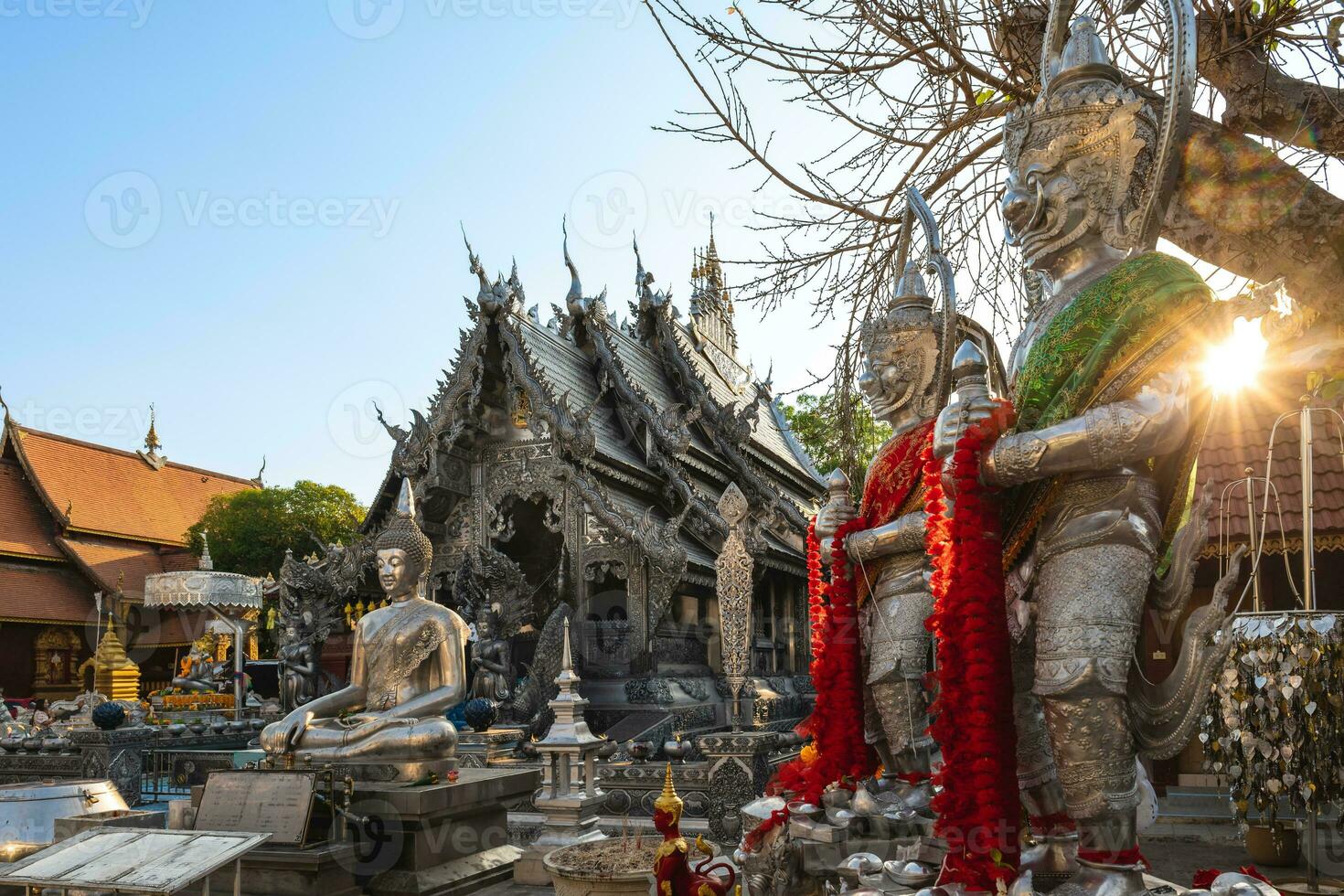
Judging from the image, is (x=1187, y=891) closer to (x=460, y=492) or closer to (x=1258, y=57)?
(x=1258, y=57)

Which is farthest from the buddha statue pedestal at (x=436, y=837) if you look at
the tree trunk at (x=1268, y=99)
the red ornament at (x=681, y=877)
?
the tree trunk at (x=1268, y=99)

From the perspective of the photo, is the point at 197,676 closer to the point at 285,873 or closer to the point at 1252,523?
the point at 285,873

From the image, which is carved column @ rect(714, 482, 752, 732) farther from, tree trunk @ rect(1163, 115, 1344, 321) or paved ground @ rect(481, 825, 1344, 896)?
tree trunk @ rect(1163, 115, 1344, 321)

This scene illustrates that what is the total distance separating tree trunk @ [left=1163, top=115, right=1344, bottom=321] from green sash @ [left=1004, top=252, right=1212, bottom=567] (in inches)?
54.2

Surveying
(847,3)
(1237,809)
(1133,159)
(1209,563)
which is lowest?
(1237,809)

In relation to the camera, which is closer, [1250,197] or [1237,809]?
[1250,197]

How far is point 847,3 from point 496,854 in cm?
645

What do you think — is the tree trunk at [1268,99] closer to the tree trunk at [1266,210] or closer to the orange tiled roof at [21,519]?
the tree trunk at [1266,210]

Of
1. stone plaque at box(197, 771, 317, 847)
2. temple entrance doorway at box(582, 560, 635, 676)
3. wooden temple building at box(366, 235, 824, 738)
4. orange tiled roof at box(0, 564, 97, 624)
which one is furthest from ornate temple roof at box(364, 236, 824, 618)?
orange tiled roof at box(0, 564, 97, 624)

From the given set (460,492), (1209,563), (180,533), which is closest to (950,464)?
(1209,563)

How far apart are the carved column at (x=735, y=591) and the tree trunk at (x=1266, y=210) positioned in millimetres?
6069

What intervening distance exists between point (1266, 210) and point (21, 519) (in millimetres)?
32715

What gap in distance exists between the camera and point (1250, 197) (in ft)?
14.9

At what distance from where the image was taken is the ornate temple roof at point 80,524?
27.1 meters
